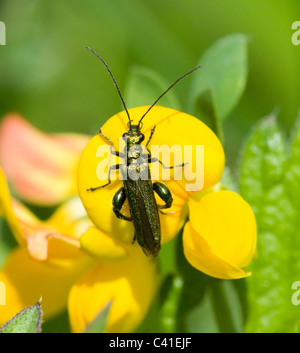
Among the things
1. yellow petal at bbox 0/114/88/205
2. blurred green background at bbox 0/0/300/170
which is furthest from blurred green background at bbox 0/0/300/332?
yellow petal at bbox 0/114/88/205

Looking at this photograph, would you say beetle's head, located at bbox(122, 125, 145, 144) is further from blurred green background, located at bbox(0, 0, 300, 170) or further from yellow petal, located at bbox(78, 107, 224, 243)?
blurred green background, located at bbox(0, 0, 300, 170)

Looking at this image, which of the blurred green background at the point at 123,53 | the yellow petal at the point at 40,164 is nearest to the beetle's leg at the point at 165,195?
the yellow petal at the point at 40,164

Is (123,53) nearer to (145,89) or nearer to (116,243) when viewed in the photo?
(145,89)

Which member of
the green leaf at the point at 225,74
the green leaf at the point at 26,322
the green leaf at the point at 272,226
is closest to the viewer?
the green leaf at the point at 26,322

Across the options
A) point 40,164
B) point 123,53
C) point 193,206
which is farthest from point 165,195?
point 123,53

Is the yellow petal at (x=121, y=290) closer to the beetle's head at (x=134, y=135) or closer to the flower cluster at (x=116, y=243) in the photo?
the flower cluster at (x=116, y=243)
